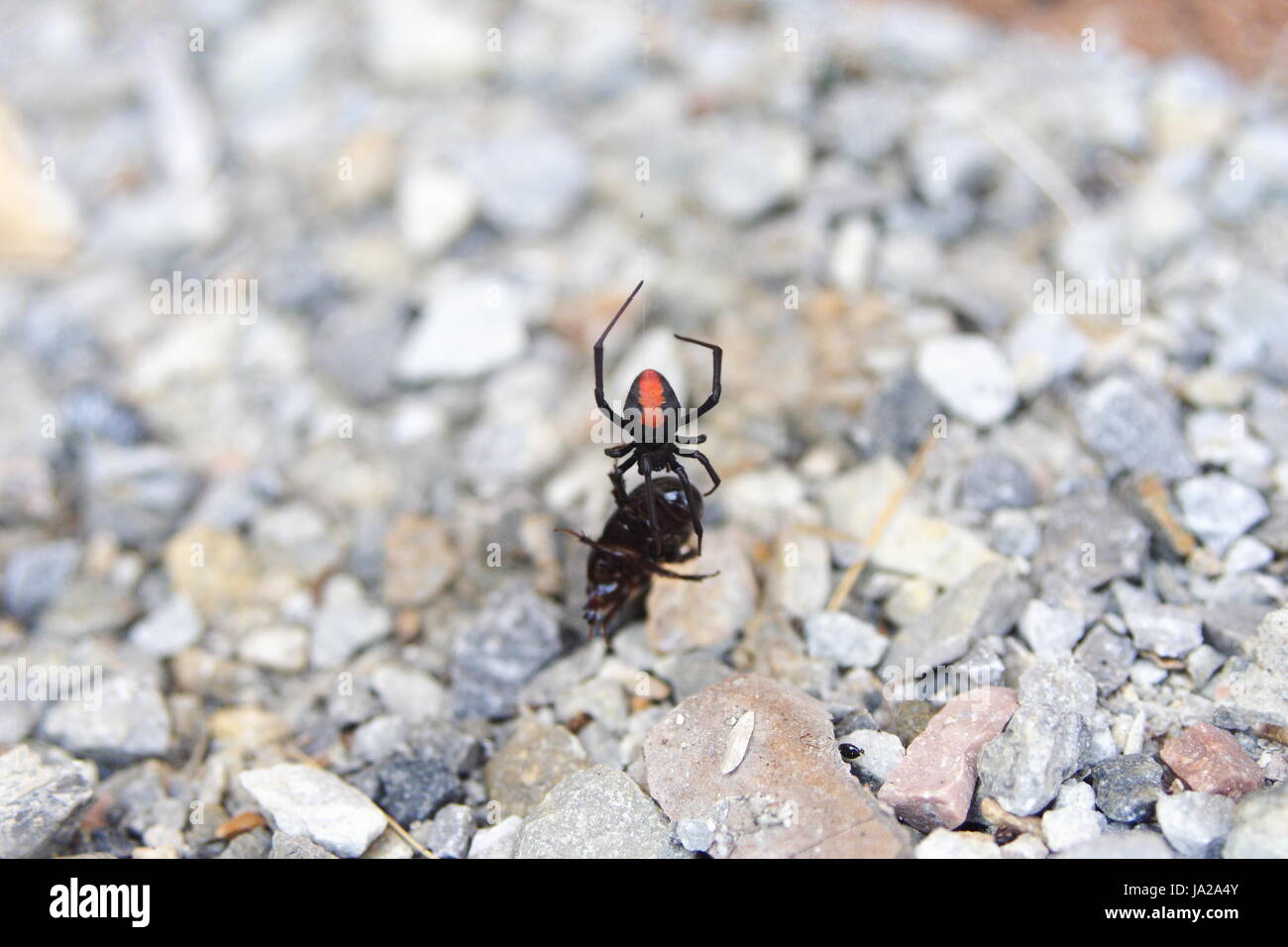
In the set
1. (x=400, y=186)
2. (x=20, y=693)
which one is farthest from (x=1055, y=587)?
(x=400, y=186)

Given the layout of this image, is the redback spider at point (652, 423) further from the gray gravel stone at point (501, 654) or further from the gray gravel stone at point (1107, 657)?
the gray gravel stone at point (1107, 657)

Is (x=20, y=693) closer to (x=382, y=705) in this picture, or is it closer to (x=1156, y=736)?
(x=382, y=705)

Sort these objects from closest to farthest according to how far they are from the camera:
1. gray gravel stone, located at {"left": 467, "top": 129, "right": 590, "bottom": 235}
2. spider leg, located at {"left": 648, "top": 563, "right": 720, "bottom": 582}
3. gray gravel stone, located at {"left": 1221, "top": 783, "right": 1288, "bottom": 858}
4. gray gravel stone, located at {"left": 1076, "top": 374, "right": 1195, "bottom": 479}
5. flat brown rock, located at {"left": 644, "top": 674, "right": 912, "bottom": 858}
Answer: gray gravel stone, located at {"left": 1221, "top": 783, "right": 1288, "bottom": 858}, flat brown rock, located at {"left": 644, "top": 674, "right": 912, "bottom": 858}, spider leg, located at {"left": 648, "top": 563, "right": 720, "bottom": 582}, gray gravel stone, located at {"left": 1076, "top": 374, "right": 1195, "bottom": 479}, gray gravel stone, located at {"left": 467, "top": 129, "right": 590, "bottom": 235}

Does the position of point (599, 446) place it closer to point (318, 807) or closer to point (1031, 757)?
point (318, 807)

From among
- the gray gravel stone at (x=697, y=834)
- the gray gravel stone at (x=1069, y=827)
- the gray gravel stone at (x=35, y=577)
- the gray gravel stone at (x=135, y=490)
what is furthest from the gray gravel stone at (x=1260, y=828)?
the gray gravel stone at (x=35, y=577)

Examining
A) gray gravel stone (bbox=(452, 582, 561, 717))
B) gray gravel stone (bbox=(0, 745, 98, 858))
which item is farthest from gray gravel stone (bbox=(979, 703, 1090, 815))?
gray gravel stone (bbox=(0, 745, 98, 858))

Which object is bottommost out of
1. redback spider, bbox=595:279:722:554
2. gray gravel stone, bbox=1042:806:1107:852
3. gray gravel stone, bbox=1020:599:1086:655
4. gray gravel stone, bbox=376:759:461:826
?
gray gravel stone, bbox=376:759:461:826

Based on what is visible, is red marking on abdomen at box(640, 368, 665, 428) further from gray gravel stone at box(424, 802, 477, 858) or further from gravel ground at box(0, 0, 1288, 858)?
gray gravel stone at box(424, 802, 477, 858)
